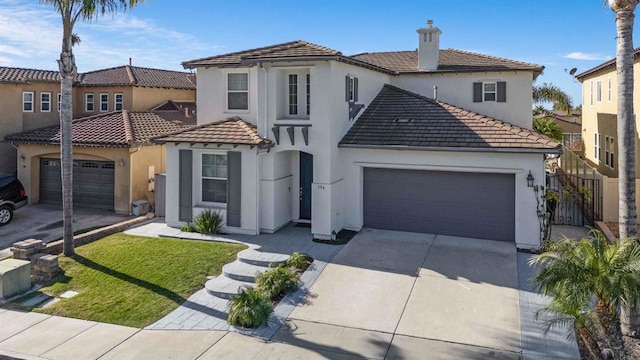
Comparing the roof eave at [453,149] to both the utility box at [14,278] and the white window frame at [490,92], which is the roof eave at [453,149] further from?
the utility box at [14,278]

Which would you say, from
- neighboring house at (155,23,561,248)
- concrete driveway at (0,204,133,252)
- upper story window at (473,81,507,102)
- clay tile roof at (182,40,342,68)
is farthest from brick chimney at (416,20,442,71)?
concrete driveway at (0,204,133,252)

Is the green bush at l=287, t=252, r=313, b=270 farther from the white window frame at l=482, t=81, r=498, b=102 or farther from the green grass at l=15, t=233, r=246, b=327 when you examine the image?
the white window frame at l=482, t=81, r=498, b=102

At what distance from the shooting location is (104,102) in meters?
27.2

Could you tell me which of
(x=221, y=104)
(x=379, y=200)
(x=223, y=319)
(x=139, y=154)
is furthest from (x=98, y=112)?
(x=223, y=319)

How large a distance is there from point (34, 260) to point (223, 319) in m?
5.88

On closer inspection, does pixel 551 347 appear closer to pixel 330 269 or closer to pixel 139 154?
pixel 330 269

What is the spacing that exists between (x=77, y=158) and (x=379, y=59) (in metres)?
14.6

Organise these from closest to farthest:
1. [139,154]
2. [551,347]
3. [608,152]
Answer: [551,347], [139,154], [608,152]

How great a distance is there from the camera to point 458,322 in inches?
387

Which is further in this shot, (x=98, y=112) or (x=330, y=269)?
(x=98, y=112)

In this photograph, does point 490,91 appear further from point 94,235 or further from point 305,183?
point 94,235

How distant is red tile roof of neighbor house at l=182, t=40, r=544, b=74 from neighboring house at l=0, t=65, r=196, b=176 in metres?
10.4

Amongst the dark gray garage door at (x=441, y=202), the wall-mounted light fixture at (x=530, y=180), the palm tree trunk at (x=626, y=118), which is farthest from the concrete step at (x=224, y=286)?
the wall-mounted light fixture at (x=530, y=180)

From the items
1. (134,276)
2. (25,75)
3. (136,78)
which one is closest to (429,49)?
(134,276)
